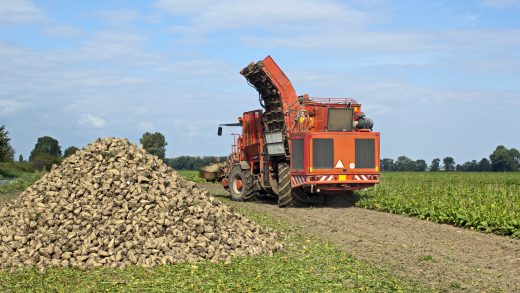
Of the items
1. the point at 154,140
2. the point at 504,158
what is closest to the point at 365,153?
the point at 154,140

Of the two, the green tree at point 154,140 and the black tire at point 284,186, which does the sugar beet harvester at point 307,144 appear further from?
the green tree at point 154,140

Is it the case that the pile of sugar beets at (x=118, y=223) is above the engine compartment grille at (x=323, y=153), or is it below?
below

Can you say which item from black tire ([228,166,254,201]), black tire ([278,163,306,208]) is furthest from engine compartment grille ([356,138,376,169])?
black tire ([228,166,254,201])

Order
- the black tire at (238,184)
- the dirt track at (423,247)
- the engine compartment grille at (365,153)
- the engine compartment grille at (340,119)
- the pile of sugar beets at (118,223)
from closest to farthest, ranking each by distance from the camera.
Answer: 1. the dirt track at (423,247)
2. the pile of sugar beets at (118,223)
3. the engine compartment grille at (365,153)
4. the engine compartment grille at (340,119)
5. the black tire at (238,184)

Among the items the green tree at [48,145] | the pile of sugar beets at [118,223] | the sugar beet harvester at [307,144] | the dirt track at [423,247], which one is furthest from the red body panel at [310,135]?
the green tree at [48,145]

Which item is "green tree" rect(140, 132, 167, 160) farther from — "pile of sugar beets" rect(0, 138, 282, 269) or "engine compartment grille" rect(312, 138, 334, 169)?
"pile of sugar beets" rect(0, 138, 282, 269)

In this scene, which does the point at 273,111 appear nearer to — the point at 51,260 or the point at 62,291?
the point at 51,260

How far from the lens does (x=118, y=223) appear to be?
40.8 ft

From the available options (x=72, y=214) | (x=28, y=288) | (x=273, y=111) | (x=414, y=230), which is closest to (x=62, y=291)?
(x=28, y=288)

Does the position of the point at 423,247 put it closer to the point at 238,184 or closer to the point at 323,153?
the point at 323,153

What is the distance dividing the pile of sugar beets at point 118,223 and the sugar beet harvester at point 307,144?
575 cm

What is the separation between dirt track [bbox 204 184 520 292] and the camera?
1076 cm

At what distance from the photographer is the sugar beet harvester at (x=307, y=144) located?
20188mm

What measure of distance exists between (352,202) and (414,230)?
20.3 ft
